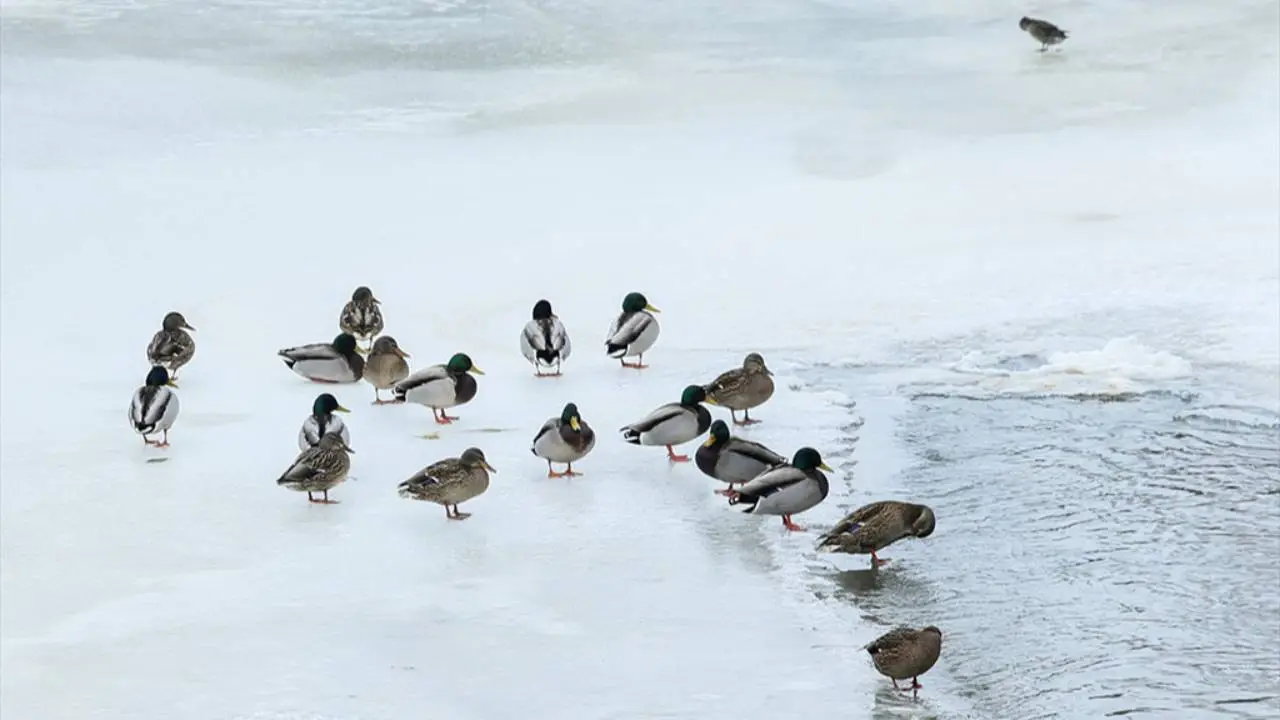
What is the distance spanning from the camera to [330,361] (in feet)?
32.3

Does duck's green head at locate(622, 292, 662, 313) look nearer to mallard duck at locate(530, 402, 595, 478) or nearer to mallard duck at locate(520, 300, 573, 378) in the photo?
mallard duck at locate(520, 300, 573, 378)

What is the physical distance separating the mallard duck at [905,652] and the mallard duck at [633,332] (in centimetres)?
404

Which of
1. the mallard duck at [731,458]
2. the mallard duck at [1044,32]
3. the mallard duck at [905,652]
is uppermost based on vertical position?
the mallard duck at [1044,32]

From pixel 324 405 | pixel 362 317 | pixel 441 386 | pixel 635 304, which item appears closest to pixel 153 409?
pixel 324 405

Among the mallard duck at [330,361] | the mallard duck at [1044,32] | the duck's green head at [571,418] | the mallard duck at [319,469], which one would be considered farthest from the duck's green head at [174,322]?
the mallard duck at [1044,32]

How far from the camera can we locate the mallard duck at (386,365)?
31.6ft

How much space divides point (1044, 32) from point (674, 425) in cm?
968

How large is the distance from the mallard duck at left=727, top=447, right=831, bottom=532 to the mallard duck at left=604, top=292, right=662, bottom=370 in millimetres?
2349

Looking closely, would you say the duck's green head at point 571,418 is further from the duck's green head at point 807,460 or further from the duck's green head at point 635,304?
the duck's green head at point 635,304

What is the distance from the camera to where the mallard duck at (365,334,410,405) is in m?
9.63

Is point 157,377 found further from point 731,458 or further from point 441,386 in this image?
point 731,458

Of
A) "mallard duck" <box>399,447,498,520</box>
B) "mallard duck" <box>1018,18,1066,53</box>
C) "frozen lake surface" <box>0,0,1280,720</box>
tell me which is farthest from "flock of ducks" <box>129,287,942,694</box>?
"mallard duck" <box>1018,18,1066,53</box>

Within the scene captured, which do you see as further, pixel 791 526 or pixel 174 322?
pixel 174 322

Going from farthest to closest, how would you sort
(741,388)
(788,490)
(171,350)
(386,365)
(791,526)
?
(171,350) < (386,365) < (741,388) < (791,526) < (788,490)
